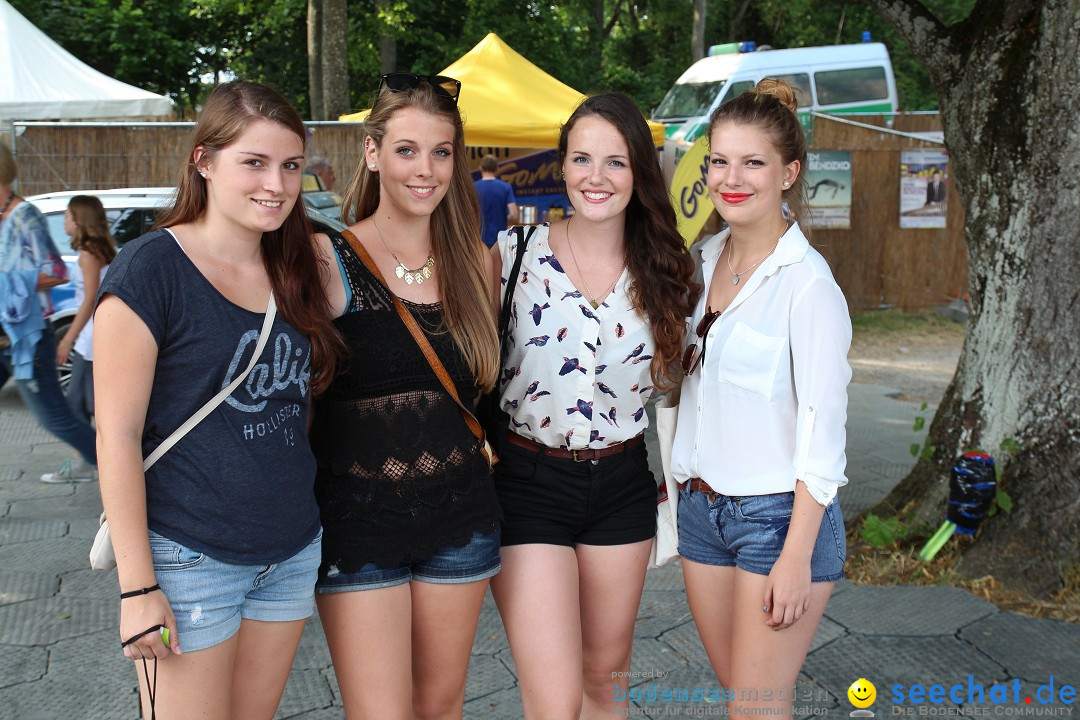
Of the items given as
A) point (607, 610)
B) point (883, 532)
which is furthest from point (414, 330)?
point (883, 532)

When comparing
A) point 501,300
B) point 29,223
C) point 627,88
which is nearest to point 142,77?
point 627,88

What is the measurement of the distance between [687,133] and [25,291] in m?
10.5

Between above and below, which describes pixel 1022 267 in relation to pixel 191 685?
above

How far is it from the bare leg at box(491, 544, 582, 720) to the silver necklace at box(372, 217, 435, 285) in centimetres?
75

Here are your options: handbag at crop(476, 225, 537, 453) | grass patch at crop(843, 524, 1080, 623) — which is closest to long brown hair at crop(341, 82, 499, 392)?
handbag at crop(476, 225, 537, 453)

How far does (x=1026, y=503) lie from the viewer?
3.86 m

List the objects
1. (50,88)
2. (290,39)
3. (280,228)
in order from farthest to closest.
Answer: (290,39), (50,88), (280,228)

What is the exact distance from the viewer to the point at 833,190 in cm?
1209

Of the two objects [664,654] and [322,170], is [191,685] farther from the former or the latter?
[322,170]

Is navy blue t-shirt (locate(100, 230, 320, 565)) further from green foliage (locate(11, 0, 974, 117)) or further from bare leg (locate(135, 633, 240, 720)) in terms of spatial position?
green foliage (locate(11, 0, 974, 117))

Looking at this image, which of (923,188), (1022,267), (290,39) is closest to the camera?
(1022,267)

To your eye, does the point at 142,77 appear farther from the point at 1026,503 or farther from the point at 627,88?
the point at 1026,503

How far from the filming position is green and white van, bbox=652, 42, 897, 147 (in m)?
14.9

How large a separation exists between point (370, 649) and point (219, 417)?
683 mm
